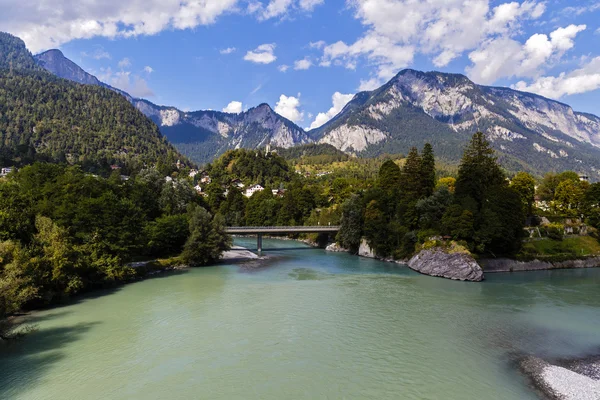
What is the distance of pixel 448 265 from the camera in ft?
133

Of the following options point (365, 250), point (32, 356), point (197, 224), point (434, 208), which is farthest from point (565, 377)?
point (365, 250)

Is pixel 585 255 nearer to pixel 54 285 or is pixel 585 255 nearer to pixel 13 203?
pixel 54 285

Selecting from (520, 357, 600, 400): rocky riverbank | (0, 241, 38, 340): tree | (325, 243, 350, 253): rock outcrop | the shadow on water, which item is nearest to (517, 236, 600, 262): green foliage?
(325, 243, 350, 253): rock outcrop

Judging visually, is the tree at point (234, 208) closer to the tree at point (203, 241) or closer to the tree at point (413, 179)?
the tree at point (203, 241)

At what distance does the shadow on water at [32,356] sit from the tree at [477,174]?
152 ft

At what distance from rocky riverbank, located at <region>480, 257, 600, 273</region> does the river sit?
8.62 meters

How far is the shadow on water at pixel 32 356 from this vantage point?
15.1 m

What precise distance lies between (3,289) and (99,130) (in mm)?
164599

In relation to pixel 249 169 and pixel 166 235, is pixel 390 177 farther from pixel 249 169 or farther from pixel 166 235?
pixel 249 169

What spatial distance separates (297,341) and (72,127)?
6778 inches

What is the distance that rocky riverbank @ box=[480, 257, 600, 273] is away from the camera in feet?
147

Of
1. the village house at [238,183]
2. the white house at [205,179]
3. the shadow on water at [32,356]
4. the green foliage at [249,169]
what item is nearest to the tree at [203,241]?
the shadow on water at [32,356]

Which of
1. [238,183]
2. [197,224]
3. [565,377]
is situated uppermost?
[238,183]

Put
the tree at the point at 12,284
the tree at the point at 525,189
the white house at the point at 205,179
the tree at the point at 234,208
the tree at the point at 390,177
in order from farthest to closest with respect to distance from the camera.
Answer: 1. the white house at the point at 205,179
2. the tree at the point at 234,208
3. the tree at the point at 390,177
4. the tree at the point at 525,189
5. the tree at the point at 12,284
